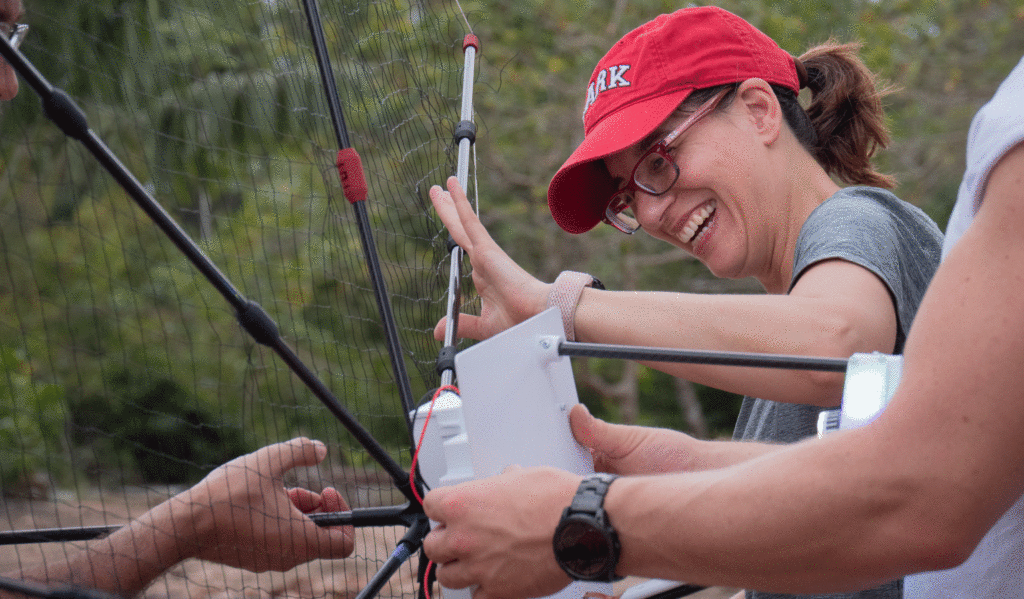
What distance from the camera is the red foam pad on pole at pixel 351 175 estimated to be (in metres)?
1.33

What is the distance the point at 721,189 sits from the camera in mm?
1498

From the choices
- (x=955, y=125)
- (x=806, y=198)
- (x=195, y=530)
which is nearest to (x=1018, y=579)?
(x=806, y=198)

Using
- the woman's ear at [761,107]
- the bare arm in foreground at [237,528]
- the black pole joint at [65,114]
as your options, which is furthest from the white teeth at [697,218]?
the black pole joint at [65,114]

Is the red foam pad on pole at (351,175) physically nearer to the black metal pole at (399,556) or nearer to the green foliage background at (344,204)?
the green foliage background at (344,204)

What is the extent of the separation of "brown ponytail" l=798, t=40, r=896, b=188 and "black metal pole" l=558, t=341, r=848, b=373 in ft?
2.63

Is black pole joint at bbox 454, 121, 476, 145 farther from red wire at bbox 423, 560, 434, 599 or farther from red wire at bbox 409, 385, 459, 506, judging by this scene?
red wire at bbox 423, 560, 434, 599

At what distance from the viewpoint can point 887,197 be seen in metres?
1.35

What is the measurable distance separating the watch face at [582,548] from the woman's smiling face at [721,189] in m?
0.88

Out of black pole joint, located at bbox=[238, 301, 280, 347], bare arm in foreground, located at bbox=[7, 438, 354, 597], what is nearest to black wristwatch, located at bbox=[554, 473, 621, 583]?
black pole joint, located at bbox=[238, 301, 280, 347]

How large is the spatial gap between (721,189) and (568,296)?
1.27 feet

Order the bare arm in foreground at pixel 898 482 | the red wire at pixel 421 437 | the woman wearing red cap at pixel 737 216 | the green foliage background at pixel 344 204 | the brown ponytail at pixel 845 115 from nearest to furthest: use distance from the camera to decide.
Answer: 1. the bare arm in foreground at pixel 898 482
2. the red wire at pixel 421 437
3. the woman wearing red cap at pixel 737 216
4. the brown ponytail at pixel 845 115
5. the green foliage background at pixel 344 204

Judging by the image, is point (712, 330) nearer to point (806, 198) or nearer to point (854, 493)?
point (806, 198)

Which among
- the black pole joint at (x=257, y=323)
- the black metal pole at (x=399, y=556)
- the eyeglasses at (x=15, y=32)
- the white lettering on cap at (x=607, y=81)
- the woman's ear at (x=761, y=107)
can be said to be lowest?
the black metal pole at (x=399, y=556)

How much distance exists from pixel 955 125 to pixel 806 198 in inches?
215
